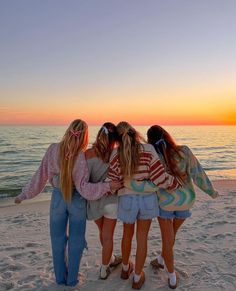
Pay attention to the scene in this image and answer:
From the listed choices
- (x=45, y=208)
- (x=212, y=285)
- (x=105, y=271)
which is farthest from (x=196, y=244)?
(x=45, y=208)

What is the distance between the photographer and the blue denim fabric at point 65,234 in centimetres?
359

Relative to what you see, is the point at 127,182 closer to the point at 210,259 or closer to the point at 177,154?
the point at 177,154

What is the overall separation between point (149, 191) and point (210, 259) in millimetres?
1882

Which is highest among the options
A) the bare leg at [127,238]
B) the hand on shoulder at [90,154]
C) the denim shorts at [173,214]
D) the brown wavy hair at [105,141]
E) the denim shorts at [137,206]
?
the brown wavy hair at [105,141]

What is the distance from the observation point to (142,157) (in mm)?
3486

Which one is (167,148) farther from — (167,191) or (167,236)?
(167,236)

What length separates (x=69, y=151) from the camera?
11.4 ft

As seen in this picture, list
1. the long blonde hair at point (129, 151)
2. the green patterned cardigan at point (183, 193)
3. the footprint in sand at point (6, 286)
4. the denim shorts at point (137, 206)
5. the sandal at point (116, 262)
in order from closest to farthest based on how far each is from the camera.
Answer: the long blonde hair at point (129, 151)
the denim shorts at point (137, 206)
the green patterned cardigan at point (183, 193)
the footprint in sand at point (6, 286)
the sandal at point (116, 262)

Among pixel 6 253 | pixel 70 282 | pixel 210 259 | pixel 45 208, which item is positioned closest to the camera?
pixel 70 282

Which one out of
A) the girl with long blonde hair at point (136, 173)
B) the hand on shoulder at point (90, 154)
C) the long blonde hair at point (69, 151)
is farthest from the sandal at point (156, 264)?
the hand on shoulder at point (90, 154)

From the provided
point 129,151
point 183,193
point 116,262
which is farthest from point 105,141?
point 116,262

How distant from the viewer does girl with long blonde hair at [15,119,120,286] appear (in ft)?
11.4

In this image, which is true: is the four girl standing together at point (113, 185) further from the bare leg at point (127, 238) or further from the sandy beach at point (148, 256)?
the sandy beach at point (148, 256)

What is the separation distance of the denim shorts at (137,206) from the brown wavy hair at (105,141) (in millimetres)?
509
